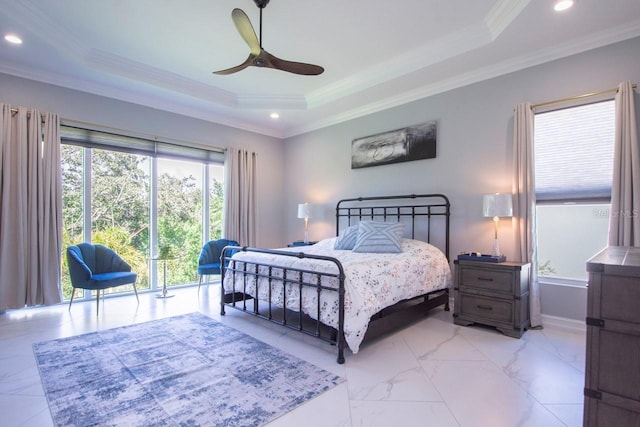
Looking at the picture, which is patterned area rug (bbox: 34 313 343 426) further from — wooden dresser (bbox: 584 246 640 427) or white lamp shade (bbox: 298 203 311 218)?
white lamp shade (bbox: 298 203 311 218)

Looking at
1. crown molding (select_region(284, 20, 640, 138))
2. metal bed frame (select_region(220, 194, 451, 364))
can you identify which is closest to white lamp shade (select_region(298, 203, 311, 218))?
metal bed frame (select_region(220, 194, 451, 364))

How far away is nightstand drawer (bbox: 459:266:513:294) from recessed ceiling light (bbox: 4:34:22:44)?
501 cm

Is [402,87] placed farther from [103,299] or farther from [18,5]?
[103,299]

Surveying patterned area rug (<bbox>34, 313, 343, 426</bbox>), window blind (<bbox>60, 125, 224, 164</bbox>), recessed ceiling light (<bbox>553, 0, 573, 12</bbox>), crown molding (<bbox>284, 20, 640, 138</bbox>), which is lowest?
patterned area rug (<bbox>34, 313, 343, 426</bbox>)

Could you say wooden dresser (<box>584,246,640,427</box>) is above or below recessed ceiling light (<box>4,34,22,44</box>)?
below

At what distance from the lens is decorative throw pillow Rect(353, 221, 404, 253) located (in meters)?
3.66

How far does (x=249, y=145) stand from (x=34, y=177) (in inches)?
121

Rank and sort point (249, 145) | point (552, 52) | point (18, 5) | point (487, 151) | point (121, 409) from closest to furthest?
1. point (121, 409)
2. point (18, 5)
3. point (552, 52)
4. point (487, 151)
5. point (249, 145)

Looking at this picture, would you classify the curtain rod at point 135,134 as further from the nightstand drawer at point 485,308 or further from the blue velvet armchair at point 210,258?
the nightstand drawer at point 485,308

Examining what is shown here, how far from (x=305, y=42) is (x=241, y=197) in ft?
9.65

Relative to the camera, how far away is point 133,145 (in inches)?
183

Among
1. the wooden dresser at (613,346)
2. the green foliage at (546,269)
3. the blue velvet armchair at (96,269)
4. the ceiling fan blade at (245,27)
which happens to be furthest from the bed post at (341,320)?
the blue velvet armchair at (96,269)

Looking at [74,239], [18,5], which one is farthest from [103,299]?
[18,5]

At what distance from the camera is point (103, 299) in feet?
14.4
